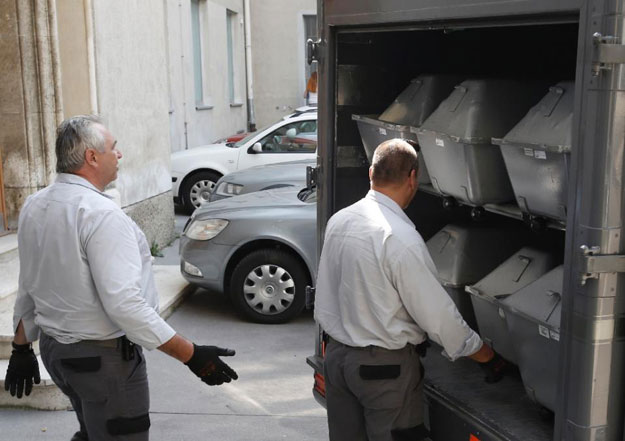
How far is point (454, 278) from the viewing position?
4.11 metres

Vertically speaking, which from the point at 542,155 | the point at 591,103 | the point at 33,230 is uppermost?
the point at 591,103

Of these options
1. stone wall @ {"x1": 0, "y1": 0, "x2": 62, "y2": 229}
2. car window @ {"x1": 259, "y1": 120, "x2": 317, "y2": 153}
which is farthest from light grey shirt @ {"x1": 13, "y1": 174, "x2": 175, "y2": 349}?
car window @ {"x1": 259, "y1": 120, "x2": 317, "y2": 153}

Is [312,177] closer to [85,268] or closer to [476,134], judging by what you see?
[476,134]

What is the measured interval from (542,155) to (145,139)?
25.4ft

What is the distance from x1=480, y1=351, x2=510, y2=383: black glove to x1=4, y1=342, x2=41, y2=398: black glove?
207 cm

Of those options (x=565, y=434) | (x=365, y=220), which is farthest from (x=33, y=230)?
(x=565, y=434)

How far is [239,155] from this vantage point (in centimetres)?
1349

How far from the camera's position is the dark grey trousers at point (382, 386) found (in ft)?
11.0

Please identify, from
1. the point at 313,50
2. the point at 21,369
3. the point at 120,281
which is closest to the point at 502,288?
the point at 313,50

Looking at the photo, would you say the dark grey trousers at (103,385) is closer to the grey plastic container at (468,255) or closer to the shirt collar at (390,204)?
the shirt collar at (390,204)

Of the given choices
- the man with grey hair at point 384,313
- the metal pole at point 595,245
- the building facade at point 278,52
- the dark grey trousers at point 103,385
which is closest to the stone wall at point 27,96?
the dark grey trousers at point 103,385

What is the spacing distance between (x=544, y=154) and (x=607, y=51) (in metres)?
0.74

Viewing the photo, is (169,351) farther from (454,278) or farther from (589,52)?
(589,52)

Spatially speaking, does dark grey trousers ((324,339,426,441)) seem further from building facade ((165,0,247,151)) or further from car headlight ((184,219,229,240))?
building facade ((165,0,247,151))
